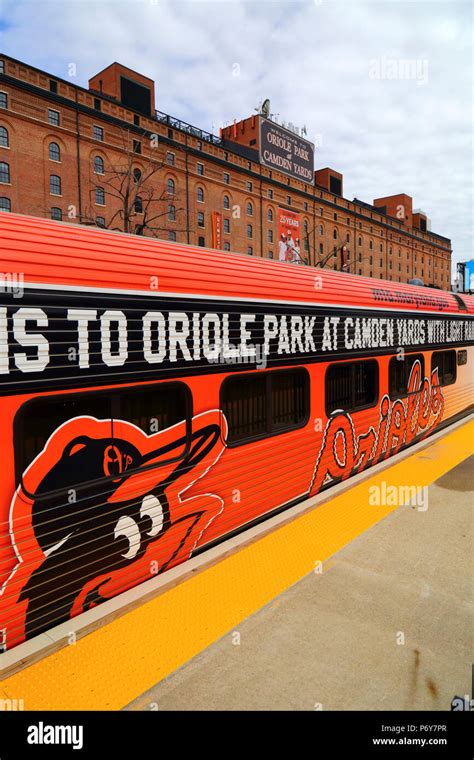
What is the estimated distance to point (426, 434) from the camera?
962 cm

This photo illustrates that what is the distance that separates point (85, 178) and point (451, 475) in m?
39.7

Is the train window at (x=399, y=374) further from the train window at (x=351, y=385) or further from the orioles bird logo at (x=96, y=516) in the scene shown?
the orioles bird logo at (x=96, y=516)

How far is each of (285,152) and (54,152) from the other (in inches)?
1253

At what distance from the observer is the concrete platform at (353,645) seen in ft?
9.55

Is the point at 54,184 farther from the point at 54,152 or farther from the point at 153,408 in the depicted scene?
the point at 153,408

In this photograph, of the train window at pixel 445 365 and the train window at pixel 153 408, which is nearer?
the train window at pixel 153 408

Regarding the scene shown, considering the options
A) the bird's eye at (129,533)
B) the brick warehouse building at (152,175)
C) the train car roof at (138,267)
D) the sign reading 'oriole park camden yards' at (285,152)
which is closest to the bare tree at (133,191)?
the brick warehouse building at (152,175)

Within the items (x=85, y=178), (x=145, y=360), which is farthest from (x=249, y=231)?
(x=145, y=360)

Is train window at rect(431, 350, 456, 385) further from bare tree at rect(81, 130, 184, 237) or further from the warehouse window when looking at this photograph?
the warehouse window

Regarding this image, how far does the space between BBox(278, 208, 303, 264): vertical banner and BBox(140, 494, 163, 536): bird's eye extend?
56863mm

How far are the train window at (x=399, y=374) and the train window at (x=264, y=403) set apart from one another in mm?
2717

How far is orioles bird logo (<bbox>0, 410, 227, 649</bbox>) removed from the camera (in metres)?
3.16
